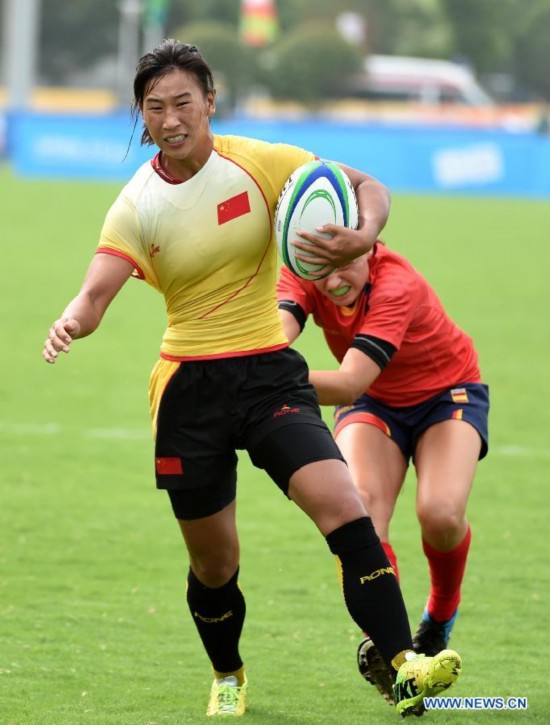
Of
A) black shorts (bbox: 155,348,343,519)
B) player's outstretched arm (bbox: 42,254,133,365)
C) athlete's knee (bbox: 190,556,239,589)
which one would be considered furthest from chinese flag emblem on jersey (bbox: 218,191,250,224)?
athlete's knee (bbox: 190,556,239,589)

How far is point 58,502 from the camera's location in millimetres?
9109

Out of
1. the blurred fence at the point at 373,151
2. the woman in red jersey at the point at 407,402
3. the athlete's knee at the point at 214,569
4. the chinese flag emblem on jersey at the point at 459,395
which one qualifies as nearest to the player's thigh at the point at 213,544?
the athlete's knee at the point at 214,569

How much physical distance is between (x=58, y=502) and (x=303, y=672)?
3.31 m

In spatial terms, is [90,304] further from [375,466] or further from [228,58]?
[228,58]

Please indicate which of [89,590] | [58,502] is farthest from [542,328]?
[89,590]

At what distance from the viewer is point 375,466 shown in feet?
20.7

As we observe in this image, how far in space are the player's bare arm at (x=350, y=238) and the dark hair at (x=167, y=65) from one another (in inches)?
27.0

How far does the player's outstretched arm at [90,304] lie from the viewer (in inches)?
195

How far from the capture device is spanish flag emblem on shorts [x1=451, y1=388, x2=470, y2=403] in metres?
6.47

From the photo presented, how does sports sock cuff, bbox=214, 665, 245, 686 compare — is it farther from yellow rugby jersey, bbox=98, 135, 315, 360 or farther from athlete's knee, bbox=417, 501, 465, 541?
yellow rugby jersey, bbox=98, 135, 315, 360

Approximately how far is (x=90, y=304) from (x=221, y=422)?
64 cm

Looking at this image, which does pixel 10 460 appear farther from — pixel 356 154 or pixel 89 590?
pixel 356 154

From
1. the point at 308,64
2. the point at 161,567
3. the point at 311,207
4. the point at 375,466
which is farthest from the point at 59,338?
the point at 308,64

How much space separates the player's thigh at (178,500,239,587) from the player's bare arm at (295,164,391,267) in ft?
3.29
